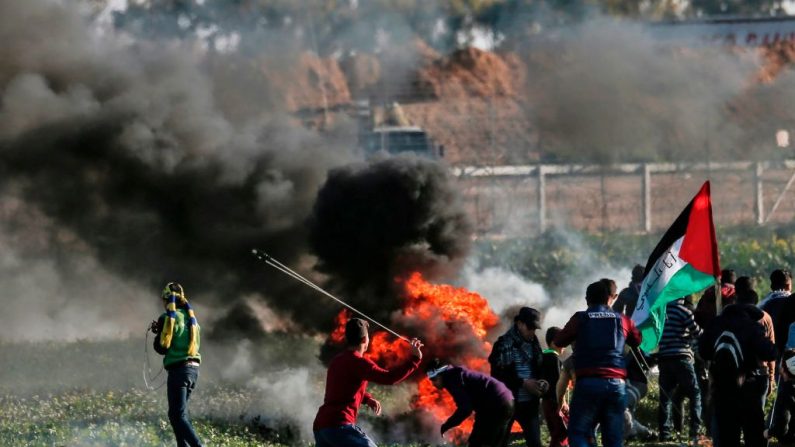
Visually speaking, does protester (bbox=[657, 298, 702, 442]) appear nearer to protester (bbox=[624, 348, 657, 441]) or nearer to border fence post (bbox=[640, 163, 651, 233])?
protester (bbox=[624, 348, 657, 441])

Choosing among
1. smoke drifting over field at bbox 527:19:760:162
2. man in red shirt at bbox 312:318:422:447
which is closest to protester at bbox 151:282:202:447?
man in red shirt at bbox 312:318:422:447

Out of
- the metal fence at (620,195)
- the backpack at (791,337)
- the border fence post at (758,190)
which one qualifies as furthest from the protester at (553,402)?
the border fence post at (758,190)

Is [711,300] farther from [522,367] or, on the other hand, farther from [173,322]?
[173,322]

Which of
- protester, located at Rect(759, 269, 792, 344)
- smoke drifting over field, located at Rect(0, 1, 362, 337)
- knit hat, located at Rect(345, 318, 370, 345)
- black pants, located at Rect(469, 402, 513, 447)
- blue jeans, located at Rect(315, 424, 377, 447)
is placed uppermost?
smoke drifting over field, located at Rect(0, 1, 362, 337)

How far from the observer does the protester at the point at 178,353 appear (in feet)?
45.8

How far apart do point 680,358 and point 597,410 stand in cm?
418

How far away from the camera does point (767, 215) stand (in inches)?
1352

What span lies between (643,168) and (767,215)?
3.29m

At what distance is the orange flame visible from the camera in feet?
56.3

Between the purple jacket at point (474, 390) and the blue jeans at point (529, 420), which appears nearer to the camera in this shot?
the purple jacket at point (474, 390)

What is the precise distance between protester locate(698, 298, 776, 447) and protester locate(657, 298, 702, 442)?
9.91ft

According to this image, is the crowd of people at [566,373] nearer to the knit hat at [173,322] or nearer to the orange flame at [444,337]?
the knit hat at [173,322]

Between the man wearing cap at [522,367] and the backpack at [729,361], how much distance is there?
1824 mm

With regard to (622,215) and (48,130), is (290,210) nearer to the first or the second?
(48,130)
